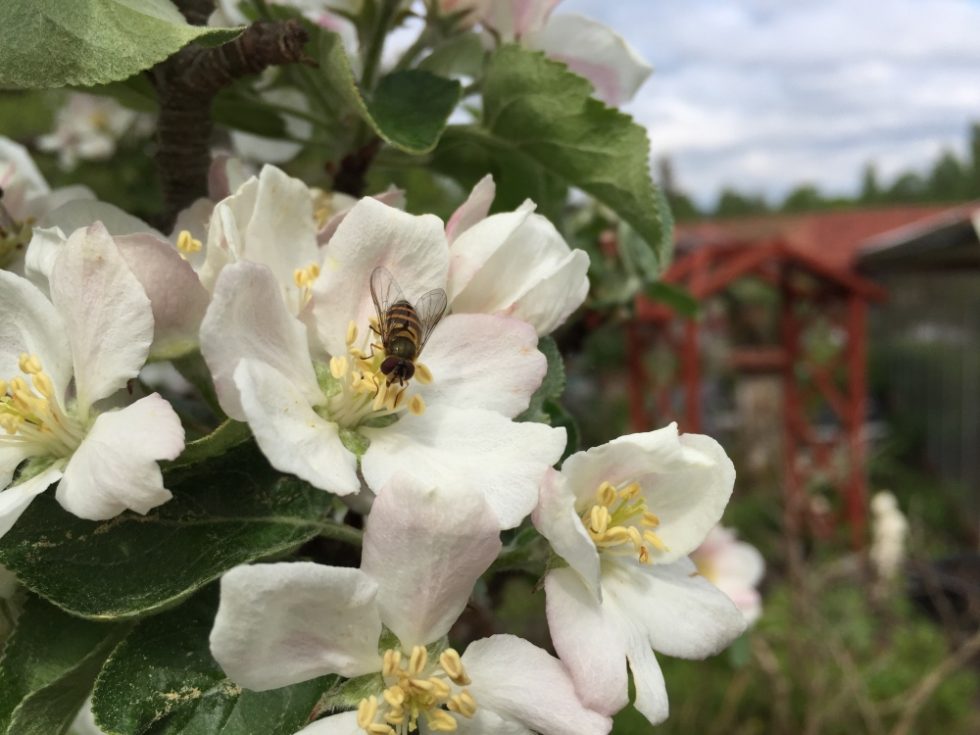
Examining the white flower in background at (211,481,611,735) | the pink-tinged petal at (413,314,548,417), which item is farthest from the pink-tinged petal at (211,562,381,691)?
the pink-tinged petal at (413,314,548,417)

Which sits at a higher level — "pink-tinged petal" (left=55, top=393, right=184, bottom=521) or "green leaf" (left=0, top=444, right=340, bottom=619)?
"pink-tinged petal" (left=55, top=393, right=184, bottom=521)

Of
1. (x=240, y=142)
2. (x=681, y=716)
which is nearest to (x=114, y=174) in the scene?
(x=240, y=142)

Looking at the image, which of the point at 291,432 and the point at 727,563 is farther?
the point at 727,563

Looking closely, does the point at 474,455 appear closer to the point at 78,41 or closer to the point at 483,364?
the point at 483,364

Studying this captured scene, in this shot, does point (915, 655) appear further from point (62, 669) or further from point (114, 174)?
point (62, 669)

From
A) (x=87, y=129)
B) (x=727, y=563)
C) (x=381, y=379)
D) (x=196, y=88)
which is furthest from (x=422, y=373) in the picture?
(x=87, y=129)

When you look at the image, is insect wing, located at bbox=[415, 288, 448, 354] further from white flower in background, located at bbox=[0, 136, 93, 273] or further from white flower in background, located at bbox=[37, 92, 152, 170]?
white flower in background, located at bbox=[37, 92, 152, 170]

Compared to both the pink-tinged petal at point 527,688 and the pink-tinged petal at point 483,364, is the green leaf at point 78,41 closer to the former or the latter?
the pink-tinged petal at point 483,364

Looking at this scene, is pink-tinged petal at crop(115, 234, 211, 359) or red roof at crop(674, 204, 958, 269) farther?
red roof at crop(674, 204, 958, 269)
